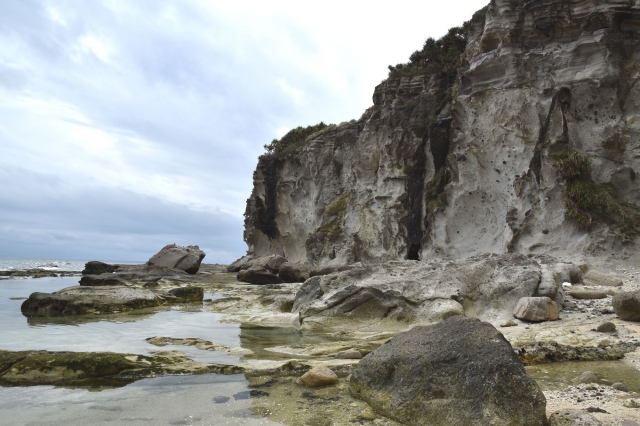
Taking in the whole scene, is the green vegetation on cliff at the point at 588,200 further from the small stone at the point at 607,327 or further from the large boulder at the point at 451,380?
the large boulder at the point at 451,380

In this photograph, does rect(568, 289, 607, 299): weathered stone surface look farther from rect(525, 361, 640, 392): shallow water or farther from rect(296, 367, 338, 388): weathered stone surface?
rect(296, 367, 338, 388): weathered stone surface

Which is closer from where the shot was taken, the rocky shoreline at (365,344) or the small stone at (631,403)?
the small stone at (631,403)

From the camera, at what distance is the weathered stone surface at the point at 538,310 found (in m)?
8.69

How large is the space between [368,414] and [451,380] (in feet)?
2.94

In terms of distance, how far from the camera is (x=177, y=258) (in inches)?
1407

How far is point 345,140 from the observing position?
140 feet

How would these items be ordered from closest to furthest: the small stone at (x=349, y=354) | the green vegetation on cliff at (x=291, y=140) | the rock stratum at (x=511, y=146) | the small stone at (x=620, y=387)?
the small stone at (x=620, y=387), the small stone at (x=349, y=354), the rock stratum at (x=511, y=146), the green vegetation on cliff at (x=291, y=140)

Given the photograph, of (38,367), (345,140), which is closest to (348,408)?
(38,367)

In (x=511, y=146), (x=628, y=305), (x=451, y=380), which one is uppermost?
(x=511, y=146)

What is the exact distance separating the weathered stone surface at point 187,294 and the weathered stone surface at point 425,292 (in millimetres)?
7767

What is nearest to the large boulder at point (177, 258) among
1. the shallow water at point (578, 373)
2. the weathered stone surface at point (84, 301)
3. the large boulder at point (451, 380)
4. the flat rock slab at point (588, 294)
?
the weathered stone surface at point (84, 301)

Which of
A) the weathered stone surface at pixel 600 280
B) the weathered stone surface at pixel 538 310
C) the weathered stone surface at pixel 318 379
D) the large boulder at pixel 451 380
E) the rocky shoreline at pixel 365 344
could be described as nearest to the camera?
the large boulder at pixel 451 380

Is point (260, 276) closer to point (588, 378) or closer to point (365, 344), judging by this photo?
point (365, 344)

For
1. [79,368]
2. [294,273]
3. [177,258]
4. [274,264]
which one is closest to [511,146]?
[294,273]
